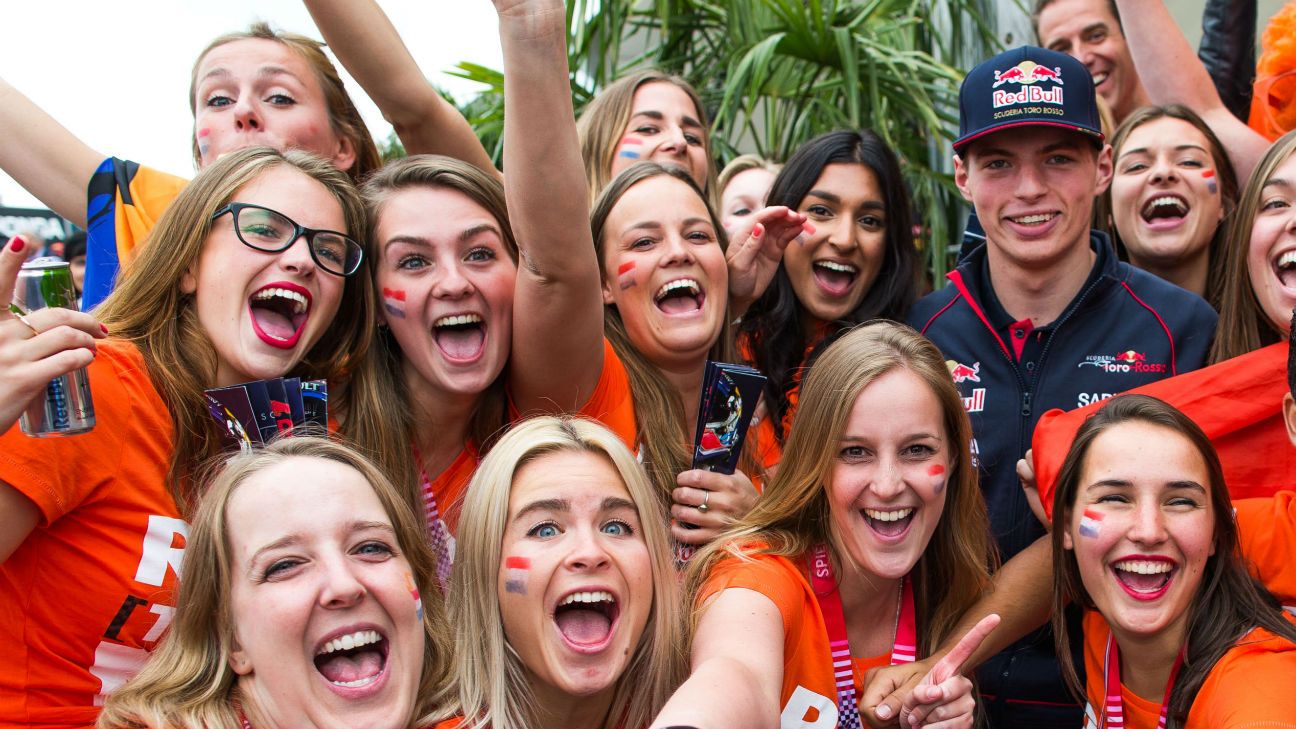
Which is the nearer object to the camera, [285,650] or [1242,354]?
[285,650]

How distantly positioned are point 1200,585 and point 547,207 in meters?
1.93

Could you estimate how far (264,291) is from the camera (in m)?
3.18

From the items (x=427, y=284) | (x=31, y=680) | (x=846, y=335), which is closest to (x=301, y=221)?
(x=427, y=284)

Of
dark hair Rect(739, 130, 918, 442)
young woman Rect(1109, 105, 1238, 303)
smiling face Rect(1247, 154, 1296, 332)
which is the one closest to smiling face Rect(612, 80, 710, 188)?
dark hair Rect(739, 130, 918, 442)

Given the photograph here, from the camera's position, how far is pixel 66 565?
2768mm

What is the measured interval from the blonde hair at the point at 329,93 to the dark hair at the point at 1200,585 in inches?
91.9

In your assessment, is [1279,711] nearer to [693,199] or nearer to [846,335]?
[846,335]

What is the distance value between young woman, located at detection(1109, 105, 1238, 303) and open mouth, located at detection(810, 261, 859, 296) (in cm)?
107

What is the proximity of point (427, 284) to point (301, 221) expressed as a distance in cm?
37

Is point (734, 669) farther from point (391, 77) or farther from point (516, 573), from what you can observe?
point (391, 77)

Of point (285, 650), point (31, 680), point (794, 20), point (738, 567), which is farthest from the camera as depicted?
point (794, 20)

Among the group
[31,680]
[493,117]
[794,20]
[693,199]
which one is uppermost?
[794,20]

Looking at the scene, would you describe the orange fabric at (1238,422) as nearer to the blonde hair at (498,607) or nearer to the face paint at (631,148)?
the blonde hair at (498,607)

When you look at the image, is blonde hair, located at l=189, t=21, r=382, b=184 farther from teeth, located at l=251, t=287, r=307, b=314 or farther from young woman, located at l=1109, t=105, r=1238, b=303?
young woman, located at l=1109, t=105, r=1238, b=303
